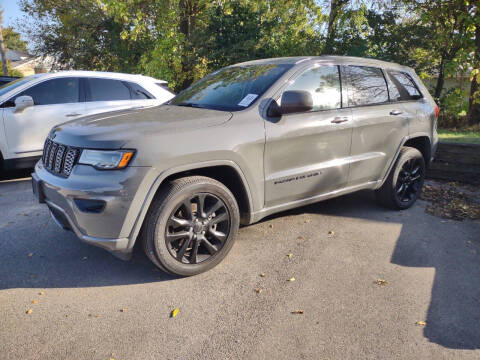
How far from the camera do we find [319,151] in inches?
159

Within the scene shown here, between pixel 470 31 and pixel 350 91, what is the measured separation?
6764 millimetres

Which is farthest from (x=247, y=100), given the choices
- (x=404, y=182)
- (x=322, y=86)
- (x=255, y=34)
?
(x=255, y=34)

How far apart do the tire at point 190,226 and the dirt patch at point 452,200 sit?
9.87 feet

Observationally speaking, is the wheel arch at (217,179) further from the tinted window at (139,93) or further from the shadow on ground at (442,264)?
the tinted window at (139,93)

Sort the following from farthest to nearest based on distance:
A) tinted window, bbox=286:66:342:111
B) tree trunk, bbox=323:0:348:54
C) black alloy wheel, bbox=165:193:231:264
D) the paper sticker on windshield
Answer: tree trunk, bbox=323:0:348:54, tinted window, bbox=286:66:342:111, the paper sticker on windshield, black alloy wheel, bbox=165:193:231:264

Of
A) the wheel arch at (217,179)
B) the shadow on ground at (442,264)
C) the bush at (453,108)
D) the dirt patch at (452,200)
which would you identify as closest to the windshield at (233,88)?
the wheel arch at (217,179)

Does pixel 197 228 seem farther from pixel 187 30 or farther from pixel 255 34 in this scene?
pixel 187 30

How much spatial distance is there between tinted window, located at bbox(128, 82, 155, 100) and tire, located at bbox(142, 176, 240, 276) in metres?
4.25

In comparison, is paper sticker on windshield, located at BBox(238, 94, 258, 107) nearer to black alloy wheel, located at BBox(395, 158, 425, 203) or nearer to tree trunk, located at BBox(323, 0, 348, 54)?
black alloy wheel, located at BBox(395, 158, 425, 203)

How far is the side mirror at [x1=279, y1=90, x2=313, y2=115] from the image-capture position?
3602 millimetres

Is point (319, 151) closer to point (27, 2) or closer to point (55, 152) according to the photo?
point (55, 152)

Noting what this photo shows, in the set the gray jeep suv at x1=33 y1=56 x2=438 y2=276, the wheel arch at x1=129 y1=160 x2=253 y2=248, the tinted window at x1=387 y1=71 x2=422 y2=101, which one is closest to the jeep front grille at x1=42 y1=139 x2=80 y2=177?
the gray jeep suv at x1=33 y1=56 x2=438 y2=276

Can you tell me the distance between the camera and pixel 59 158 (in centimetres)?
338

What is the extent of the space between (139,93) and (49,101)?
1472 millimetres
